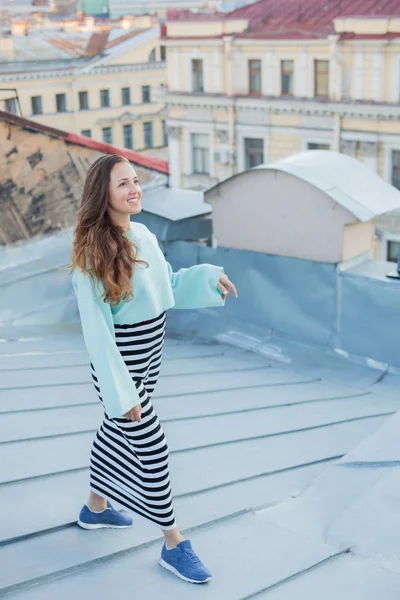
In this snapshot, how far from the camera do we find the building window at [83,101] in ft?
97.1

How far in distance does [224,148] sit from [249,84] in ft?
6.30

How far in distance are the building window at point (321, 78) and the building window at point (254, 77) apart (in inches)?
67.7

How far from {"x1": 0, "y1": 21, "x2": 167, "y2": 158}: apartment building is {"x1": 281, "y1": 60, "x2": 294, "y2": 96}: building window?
21.3 ft

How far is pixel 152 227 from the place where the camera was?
221 inches

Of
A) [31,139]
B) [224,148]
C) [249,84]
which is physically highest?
[31,139]

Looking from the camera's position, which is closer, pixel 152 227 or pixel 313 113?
pixel 152 227

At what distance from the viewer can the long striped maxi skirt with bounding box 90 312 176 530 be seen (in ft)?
7.94

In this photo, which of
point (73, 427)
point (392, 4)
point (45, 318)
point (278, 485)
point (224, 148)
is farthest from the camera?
point (224, 148)

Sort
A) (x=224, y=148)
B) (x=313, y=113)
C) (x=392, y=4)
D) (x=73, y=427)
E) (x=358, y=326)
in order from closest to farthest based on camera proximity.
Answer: (x=73, y=427)
(x=358, y=326)
(x=392, y=4)
(x=313, y=113)
(x=224, y=148)

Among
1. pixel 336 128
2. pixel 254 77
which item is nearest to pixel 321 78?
pixel 336 128

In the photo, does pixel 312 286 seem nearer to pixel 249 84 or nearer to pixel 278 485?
pixel 278 485

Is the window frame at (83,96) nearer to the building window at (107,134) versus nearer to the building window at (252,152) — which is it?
the building window at (107,134)

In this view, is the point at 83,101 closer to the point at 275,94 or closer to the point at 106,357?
the point at 275,94

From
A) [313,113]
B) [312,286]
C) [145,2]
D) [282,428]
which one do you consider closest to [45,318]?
[312,286]
